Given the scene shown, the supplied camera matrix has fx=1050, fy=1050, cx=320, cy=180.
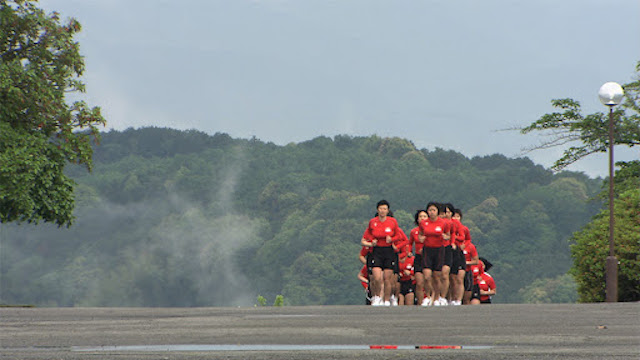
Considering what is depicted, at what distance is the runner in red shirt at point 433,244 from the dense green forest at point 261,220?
262 ft

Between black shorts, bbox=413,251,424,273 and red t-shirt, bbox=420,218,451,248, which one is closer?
red t-shirt, bbox=420,218,451,248

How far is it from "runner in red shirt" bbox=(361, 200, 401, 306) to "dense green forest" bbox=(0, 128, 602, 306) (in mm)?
79846

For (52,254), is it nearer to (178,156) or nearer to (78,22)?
(178,156)

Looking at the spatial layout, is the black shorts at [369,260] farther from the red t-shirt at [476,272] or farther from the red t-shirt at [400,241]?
the red t-shirt at [476,272]

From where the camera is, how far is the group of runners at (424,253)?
17562mm

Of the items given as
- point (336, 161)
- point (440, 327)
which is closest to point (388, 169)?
point (336, 161)

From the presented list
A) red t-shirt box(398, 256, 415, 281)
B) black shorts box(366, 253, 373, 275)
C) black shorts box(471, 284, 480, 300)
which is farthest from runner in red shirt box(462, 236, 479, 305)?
black shorts box(366, 253, 373, 275)

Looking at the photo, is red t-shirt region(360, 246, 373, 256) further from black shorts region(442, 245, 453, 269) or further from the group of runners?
black shorts region(442, 245, 453, 269)

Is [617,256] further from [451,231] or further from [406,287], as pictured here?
[451,231]

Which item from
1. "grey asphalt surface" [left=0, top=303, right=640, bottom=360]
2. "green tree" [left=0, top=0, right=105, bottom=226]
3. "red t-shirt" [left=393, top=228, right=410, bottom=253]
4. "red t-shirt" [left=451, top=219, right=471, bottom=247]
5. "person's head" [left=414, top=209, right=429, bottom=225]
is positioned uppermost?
"green tree" [left=0, top=0, right=105, bottom=226]

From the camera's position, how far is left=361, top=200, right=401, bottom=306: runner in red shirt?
17625mm

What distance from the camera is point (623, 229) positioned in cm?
2517

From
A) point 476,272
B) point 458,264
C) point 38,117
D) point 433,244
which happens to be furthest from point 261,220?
point 433,244

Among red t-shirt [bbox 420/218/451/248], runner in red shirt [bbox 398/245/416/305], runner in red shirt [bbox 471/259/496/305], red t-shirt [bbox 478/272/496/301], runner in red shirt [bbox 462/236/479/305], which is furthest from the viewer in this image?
red t-shirt [bbox 478/272/496/301]
